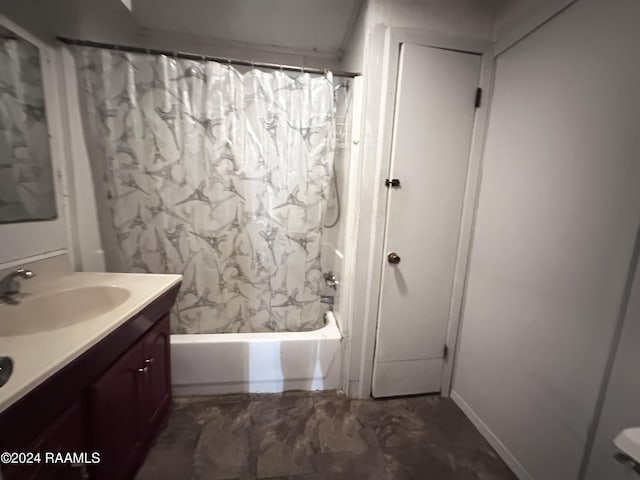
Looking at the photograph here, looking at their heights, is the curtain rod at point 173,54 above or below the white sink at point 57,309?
above

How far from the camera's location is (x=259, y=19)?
5.00 feet

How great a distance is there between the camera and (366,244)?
55.3 inches

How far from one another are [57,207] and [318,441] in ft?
5.80

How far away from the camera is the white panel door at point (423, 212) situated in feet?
4.28

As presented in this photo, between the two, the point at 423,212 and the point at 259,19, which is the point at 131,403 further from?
the point at 259,19

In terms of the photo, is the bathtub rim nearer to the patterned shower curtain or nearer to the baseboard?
the patterned shower curtain

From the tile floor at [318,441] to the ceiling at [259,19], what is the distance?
7.61ft

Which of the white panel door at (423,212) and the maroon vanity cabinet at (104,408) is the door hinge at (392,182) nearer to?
the white panel door at (423,212)

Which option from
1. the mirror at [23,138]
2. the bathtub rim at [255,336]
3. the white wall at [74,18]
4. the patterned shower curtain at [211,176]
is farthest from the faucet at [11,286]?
the white wall at [74,18]

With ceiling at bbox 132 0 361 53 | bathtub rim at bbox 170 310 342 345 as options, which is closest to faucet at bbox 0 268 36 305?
bathtub rim at bbox 170 310 342 345

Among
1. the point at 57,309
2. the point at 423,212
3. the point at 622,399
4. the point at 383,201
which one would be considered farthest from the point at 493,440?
the point at 57,309

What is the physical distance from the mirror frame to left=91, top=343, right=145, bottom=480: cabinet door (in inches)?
25.2

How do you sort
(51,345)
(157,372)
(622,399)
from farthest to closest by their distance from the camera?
(157,372), (622,399), (51,345)

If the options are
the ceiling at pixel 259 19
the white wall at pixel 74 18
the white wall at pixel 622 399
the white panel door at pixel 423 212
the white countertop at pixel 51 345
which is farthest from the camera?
the ceiling at pixel 259 19
